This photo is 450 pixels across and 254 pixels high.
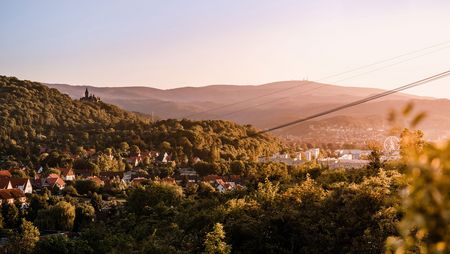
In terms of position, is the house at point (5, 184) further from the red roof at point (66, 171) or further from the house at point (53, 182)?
the red roof at point (66, 171)

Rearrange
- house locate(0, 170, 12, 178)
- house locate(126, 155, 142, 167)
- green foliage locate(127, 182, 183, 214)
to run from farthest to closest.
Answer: house locate(126, 155, 142, 167) < house locate(0, 170, 12, 178) < green foliage locate(127, 182, 183, 214)

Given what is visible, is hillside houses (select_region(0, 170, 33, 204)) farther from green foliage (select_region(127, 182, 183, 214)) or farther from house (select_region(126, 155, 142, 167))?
house (select_region(126, 155, 142, 167))

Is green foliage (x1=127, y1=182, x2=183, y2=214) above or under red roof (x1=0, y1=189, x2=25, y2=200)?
above

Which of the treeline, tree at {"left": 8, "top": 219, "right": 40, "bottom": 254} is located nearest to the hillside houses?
tree at {"left": 8, "top": 219, "right": 40, "bottom": 254}

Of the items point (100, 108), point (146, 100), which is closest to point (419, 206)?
point (100, 108)

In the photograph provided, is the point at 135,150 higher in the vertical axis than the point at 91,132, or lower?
lower

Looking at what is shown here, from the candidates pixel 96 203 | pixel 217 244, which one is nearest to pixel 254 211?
pixel 217 244

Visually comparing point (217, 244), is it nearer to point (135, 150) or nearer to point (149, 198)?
point (149, 198)
